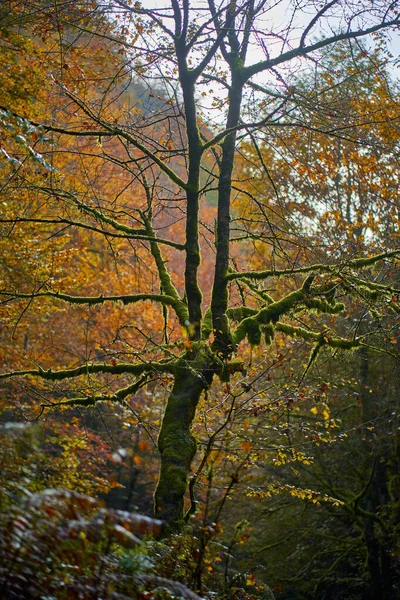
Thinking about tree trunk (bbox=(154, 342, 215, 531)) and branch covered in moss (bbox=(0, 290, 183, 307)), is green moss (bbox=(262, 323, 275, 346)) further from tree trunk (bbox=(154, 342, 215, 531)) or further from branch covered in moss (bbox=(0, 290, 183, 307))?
branch covered in moss (bbox=(0, 290, 183, 307))

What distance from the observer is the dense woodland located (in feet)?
11.6

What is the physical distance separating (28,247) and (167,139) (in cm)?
361

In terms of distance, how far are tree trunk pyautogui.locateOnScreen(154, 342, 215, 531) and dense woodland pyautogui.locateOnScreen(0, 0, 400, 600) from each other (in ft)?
0.08

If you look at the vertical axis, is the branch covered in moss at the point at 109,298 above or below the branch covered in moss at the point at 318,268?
below

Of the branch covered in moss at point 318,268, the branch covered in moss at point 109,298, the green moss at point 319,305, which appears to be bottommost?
the branch covered in moss at point 109,298

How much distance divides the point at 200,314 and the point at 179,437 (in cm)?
160

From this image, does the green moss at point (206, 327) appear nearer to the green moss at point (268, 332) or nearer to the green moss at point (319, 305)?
the green moss at point (268, 332)

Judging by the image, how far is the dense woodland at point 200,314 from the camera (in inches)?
140

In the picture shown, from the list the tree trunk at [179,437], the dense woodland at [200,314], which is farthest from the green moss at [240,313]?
the tree trunk at [179,437]

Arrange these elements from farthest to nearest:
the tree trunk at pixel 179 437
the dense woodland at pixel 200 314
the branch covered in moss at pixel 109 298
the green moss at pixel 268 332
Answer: the green moss at pixel 268 332
the branch covered in moss at pixel 109 298
the tree trunk at pixel 179 437
the dense woodland at pixel 200 314

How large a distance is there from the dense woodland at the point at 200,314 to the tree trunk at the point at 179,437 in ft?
0.08

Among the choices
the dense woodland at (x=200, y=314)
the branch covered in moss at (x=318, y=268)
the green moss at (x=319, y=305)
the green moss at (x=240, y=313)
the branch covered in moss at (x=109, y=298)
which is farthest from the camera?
the green moss at (x=240, y=313)

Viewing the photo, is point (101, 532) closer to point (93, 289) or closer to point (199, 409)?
point (199, 409)

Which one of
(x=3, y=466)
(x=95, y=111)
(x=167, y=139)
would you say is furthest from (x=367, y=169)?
(x=3, y=466)
